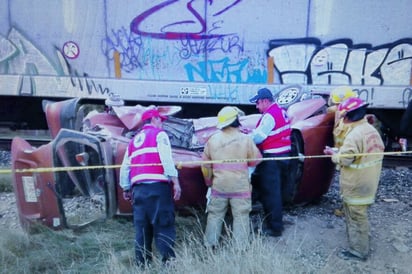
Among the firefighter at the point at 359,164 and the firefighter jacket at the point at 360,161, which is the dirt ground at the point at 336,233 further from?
the firefighter jacket at the point at 360,161

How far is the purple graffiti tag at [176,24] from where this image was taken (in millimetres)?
7664

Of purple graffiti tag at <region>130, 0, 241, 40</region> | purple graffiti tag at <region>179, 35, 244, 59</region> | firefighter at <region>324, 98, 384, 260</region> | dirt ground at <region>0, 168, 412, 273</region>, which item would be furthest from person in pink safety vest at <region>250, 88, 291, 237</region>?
purple graffiti tag at <region>130, 0, 241, 40</region>

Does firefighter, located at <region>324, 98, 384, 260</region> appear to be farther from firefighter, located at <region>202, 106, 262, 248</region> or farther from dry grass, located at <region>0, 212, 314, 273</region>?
firefighter, located at <region>202, 106, 262, 248</region>

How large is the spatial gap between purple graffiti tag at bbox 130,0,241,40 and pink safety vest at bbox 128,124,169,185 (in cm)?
428

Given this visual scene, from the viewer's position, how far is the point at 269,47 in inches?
302

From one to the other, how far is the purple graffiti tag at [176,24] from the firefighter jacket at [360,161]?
4.23 m

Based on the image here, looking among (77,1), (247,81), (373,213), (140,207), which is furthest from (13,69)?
(373,213)

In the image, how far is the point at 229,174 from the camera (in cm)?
413

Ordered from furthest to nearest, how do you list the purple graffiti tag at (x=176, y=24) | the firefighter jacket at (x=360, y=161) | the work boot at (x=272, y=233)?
1. the purple graffiti tag at (x=176, y=24)
2. the work boot at (x=272, y=233)
3. the firefighter jacket at (x=360, y=161)

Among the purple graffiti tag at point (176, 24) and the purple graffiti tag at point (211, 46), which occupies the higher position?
the purple graffiti tag at point (176, 24)

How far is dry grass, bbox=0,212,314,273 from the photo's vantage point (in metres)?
3.37

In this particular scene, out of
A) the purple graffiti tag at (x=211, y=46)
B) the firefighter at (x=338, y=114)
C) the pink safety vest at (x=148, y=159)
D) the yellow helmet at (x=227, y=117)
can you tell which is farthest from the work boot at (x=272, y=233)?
the purple graffiti tag at (x=211, y=46)

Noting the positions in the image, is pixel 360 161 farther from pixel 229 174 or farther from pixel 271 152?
pixel 229 174

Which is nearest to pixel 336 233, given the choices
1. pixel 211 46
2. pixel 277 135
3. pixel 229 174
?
pixel 277 135
